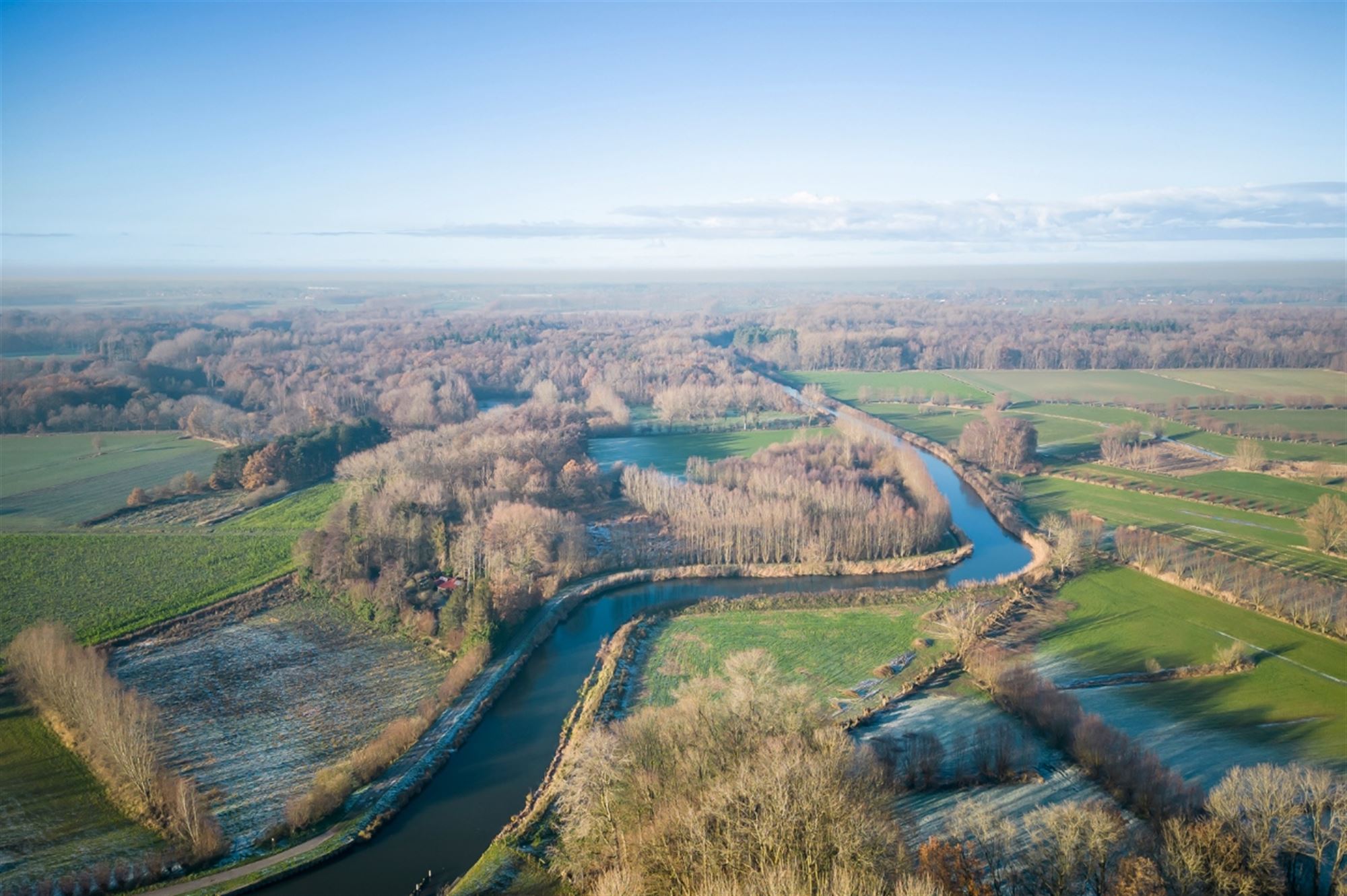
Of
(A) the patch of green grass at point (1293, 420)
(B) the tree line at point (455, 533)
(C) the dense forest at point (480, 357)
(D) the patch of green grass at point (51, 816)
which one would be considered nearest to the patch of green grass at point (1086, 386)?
(C) the dense forest at point (480, 357)

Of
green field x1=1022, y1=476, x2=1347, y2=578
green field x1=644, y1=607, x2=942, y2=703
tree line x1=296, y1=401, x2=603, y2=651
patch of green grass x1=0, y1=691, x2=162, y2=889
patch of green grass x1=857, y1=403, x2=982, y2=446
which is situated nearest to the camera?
patch of green grass x1=0, y1=691, x2=162, y2=889

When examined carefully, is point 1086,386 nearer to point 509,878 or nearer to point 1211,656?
point 1211,656

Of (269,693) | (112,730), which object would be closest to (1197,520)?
(269,693)

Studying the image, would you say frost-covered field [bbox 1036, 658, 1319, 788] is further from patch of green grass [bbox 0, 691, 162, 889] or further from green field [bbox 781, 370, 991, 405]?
green field [bbox 781, 370, 991, 405]

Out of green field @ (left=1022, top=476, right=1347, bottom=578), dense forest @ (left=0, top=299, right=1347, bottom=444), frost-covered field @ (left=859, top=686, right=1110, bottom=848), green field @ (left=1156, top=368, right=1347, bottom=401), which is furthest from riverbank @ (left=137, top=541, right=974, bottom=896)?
green field @ (left=1156, top=368, right=1347, bottom=401)

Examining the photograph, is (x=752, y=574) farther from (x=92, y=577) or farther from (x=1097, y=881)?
(x=92, y=577)
